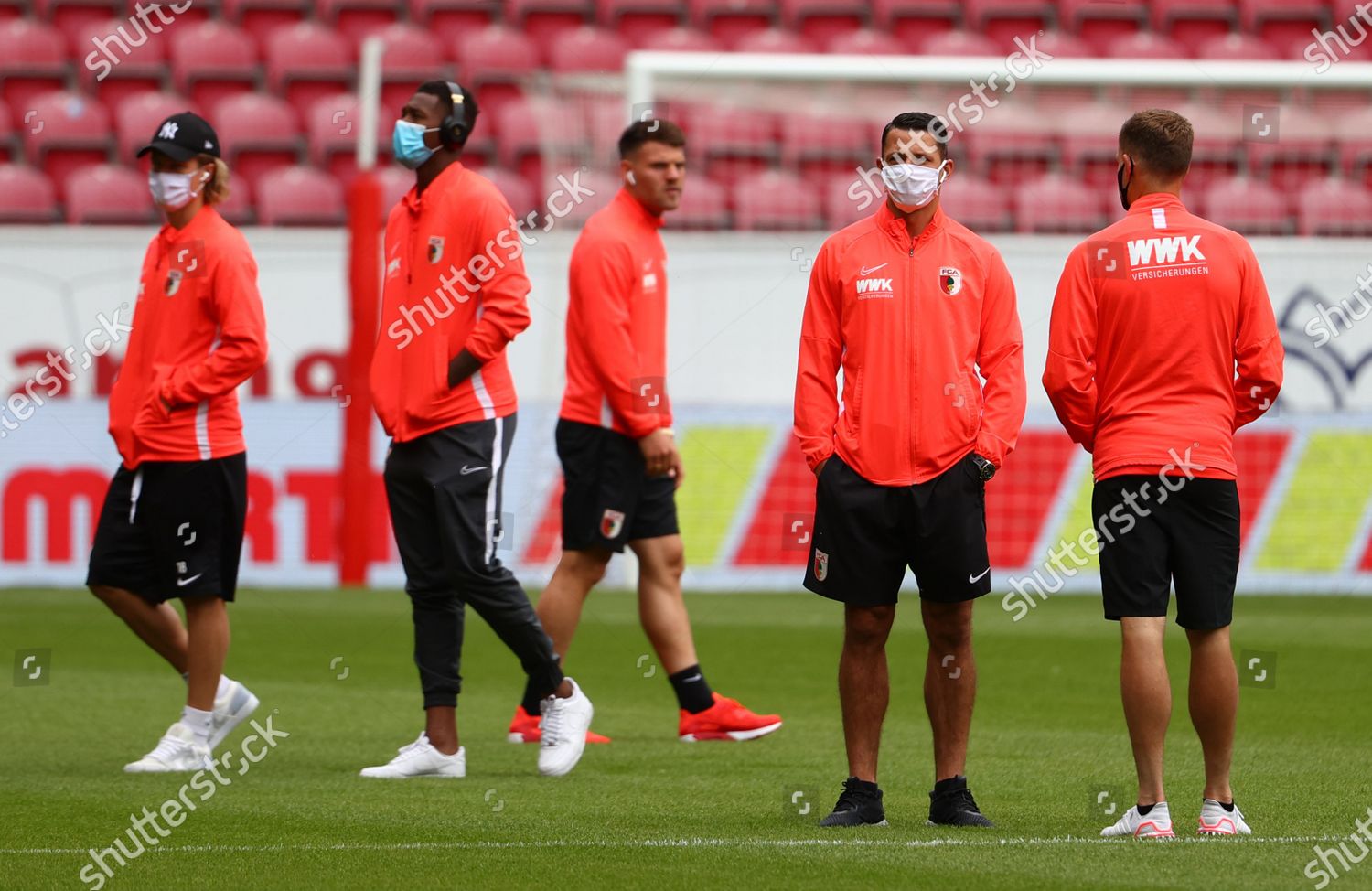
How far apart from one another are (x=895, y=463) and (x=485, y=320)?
5.19 ft

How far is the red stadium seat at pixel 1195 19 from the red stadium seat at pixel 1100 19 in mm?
174

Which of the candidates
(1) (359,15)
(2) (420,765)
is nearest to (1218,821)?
(2) (420,765)

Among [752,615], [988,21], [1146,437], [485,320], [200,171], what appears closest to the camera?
[1146,437]

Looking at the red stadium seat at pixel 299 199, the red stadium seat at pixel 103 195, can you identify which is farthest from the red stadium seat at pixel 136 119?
the red stadium seat at pixel 299 199

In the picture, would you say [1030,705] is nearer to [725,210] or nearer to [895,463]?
[895,463]

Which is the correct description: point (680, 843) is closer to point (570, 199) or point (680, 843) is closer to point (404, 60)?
point (570, 199)

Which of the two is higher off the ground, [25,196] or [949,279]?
[949,279]

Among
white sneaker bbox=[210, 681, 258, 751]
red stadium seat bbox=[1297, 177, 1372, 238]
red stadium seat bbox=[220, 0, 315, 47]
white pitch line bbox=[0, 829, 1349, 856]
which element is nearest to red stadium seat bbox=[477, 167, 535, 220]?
red stadium seat bbox=[220, 0, 315, 47]

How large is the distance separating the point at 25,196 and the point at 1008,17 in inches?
337

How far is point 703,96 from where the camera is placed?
14609 millimetres

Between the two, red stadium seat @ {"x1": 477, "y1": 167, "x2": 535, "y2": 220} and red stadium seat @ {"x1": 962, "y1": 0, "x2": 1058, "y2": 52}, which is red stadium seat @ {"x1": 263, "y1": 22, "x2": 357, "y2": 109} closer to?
red stadium seat @ {"x1": 477, "y1": 167, "x2": 535, "y2": 220}

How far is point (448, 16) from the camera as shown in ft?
59.3

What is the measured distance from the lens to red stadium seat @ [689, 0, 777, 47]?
17969 millimetres

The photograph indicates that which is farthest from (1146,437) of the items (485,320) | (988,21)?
(988,21)
